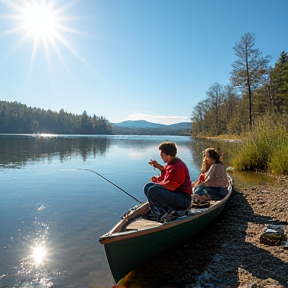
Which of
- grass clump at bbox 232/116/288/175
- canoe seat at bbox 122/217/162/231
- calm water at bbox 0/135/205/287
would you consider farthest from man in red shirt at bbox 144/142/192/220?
grass clump at bbox 232/116/288/175

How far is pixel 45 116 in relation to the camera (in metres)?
136

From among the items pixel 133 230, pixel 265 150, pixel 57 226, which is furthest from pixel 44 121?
pixel 133 230

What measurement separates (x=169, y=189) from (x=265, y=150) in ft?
30.0

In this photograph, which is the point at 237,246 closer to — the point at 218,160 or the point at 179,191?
the point at 179,191

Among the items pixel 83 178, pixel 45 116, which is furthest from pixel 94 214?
pixel 45 116

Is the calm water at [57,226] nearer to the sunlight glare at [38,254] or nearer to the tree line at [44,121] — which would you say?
the sunlight glare at [38,254]

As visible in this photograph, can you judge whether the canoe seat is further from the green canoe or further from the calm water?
the calm water

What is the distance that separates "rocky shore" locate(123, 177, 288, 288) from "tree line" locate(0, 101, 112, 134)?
123 metres

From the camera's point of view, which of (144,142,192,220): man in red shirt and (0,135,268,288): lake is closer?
(0,135,268,288): lake

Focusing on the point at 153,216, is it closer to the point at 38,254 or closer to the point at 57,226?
the point at 38,254

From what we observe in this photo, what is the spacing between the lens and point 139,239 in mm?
3812

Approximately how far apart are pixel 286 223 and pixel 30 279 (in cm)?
502

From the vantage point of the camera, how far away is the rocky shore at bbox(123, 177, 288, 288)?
3.85 metres

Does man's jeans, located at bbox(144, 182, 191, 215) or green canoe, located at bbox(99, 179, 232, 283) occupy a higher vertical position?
man's jeans, located at bbox(144, 182, 191, 215)
